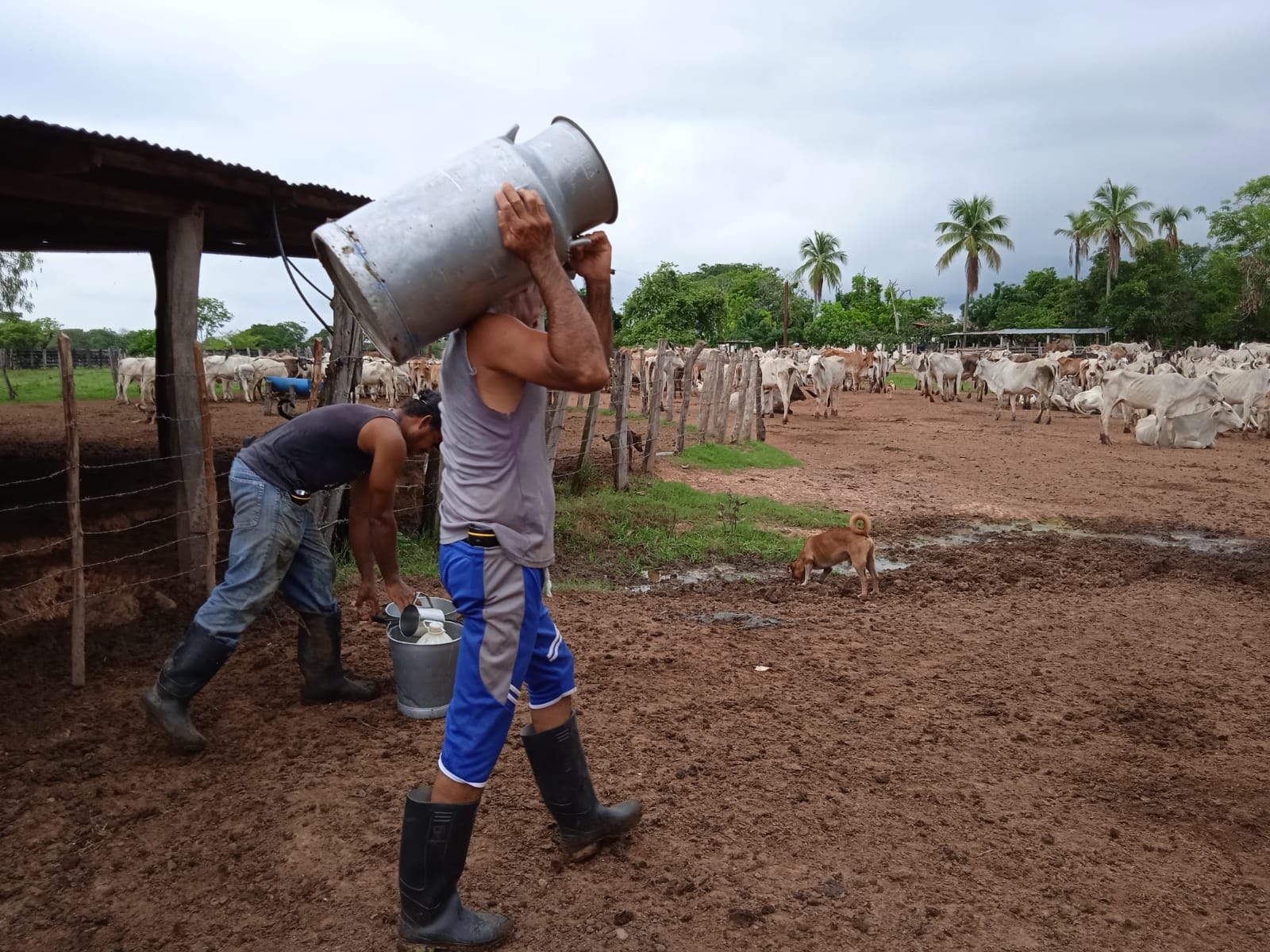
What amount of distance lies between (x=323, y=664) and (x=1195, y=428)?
703 inches

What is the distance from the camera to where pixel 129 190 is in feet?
19.3

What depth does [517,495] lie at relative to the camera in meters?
2.49

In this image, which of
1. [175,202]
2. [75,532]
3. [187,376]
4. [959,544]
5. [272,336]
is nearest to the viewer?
[75,532]

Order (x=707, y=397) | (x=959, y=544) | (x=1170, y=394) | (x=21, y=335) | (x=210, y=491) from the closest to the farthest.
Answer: (x=210, y=491), (x=959, y=544), (x=707, y=397), (x=1170, y=394), (x=21, y=335)

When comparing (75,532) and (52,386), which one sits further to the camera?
(52,386)

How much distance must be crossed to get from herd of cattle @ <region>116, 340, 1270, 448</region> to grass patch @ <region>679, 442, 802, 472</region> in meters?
1.02

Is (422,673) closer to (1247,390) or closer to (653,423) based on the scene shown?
(653,423)

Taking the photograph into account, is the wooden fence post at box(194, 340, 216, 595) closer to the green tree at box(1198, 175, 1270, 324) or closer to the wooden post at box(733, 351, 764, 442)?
the wooden post at box(733, 351, 764, 442)

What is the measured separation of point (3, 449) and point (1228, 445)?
68.1 feet

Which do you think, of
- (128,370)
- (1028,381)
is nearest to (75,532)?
(1028,381)

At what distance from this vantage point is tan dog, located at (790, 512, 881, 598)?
21.4 feet

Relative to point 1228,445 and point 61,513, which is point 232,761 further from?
point 1228,445

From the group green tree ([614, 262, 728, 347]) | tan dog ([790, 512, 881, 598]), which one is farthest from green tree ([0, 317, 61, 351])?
tan dog ([790, 512, 881, 598])

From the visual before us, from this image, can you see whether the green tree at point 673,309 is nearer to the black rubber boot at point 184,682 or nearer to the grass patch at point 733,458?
the grass patch at point 733,458
